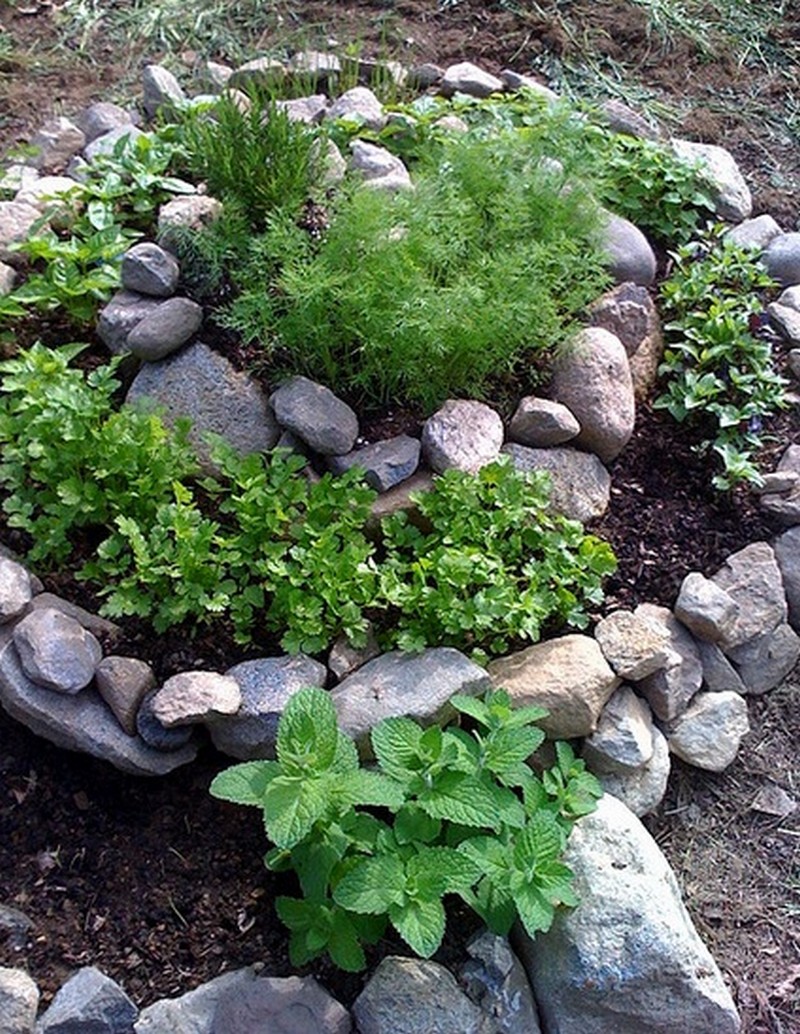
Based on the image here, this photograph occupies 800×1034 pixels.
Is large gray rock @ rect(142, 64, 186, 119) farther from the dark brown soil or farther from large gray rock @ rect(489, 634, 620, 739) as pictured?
large gray rock @ rect(489, 634, 620, 739)

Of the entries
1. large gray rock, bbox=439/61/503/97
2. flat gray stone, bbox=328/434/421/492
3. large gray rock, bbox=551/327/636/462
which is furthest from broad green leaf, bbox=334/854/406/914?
large gray rock, bbox=439/61/503/97

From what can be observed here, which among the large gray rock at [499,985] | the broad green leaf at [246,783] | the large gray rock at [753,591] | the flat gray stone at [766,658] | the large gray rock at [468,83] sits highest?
the large gray rock at [468,83]

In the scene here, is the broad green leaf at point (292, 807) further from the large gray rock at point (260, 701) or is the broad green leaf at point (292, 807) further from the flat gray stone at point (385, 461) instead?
the flat gray stone at point (385, 461)

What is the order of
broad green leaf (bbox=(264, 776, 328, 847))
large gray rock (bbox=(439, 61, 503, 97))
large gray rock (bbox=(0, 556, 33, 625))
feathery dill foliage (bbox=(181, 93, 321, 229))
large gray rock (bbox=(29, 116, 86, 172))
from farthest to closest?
large gray rock (bbox=(439, 61, 503, 97)) < large gray rock (bbox=(29, 116, 86, 172)) < feathery dill foliage (bbox=(181, 93, 321, 229)) < large gray rock (bbox=(0, 556, 33, 625)) < broad green leaf (bbox=(264, 776, 328, 847))

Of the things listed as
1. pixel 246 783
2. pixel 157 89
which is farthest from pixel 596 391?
pixel 157 89

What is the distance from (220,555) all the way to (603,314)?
1.32m

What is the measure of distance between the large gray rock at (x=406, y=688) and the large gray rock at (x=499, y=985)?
1.58 feet

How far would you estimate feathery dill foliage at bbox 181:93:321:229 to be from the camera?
10.9ft

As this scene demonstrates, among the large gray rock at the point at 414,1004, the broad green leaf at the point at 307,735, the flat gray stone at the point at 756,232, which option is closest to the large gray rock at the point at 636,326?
the flat gray stone at the point at 756,232

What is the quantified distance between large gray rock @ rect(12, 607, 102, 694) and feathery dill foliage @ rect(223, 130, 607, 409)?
0.87m

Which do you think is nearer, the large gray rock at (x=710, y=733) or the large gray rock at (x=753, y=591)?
the large gray rock at (x=710, y=733)

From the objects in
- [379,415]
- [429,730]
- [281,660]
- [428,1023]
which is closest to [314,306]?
[379,415]

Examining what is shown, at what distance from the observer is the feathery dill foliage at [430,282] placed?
3.01 meters

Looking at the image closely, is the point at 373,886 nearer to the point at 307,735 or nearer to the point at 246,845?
the point at 307,735
